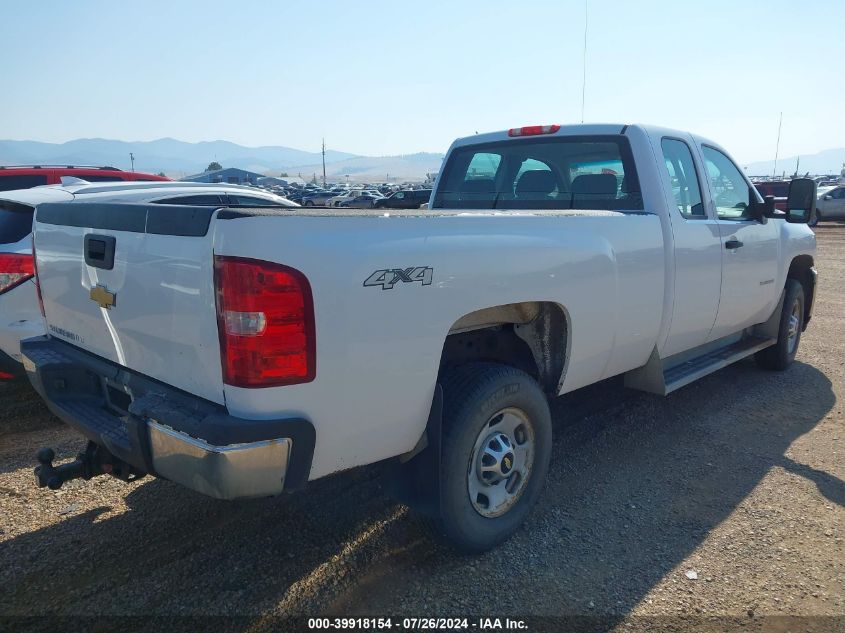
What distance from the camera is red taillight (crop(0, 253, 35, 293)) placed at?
14.1 feet

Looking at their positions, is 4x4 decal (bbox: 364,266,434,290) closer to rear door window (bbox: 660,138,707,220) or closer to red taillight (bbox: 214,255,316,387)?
red taillight (bbox: 214,255,316,387)

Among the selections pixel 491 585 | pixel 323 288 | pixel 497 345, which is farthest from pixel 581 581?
pixel 323 288

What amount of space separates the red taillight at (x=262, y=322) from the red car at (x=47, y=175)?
7472mm

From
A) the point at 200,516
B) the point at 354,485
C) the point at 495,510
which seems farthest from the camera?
the point at 354,485

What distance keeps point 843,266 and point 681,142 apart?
12.4 meters

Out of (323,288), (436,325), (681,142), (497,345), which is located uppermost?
(681,142)

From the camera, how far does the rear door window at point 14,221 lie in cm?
454

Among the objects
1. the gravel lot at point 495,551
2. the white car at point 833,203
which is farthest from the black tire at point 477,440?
the white car at point 833,203

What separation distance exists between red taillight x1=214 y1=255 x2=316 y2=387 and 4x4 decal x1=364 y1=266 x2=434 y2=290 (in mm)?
268

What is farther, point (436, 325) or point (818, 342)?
point (818, 342)

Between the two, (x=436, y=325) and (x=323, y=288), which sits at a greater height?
(x=323, y=288)

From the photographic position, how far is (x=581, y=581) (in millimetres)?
2838

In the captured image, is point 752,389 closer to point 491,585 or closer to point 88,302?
point 491,585

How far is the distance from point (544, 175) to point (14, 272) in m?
3.75
